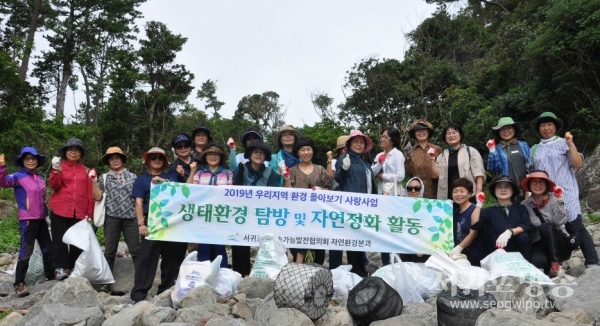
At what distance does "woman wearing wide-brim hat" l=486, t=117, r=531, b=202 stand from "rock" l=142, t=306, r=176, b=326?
12.7 ft

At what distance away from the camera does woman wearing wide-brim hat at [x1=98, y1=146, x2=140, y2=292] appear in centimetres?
576

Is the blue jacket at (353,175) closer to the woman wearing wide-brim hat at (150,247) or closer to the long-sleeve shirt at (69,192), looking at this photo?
the woman wearing wide-brim hat at (150,247)

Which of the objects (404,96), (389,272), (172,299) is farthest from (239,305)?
(404,96)

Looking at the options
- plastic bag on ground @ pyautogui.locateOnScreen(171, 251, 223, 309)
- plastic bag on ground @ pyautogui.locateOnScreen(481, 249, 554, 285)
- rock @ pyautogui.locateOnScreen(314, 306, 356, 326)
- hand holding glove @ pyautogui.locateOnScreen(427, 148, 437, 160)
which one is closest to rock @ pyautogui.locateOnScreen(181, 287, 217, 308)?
plastic bag on ground @ pyautogui.locateOnScreen(171, 251, 223, 309)

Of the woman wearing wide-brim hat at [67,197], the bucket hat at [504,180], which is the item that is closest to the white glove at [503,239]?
the bucket hat at [504,180]

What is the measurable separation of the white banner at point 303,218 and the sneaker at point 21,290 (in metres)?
1.73

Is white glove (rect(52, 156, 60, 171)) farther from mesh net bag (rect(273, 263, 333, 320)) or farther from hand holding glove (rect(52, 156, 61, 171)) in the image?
mesh net bag (rect(273, 263, 333, 320))

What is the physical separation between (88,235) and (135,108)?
18.4 meters

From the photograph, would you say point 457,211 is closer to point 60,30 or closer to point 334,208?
point 334,208

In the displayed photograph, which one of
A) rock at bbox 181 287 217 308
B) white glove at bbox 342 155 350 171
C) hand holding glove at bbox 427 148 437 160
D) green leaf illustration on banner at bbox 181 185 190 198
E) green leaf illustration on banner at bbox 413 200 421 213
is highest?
hand holding glove at bbox 427 148 437 160

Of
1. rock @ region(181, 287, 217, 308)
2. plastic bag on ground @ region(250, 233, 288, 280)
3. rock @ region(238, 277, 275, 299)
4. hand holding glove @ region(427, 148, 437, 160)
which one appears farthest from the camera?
hand holding glove @ region(427, 148, 437, 160)

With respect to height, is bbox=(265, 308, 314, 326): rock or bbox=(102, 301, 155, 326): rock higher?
bbox=(265, 308, 314, 326): rock

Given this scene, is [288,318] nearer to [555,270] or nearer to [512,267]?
[512,267]

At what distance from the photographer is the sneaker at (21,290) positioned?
5.52 metres
